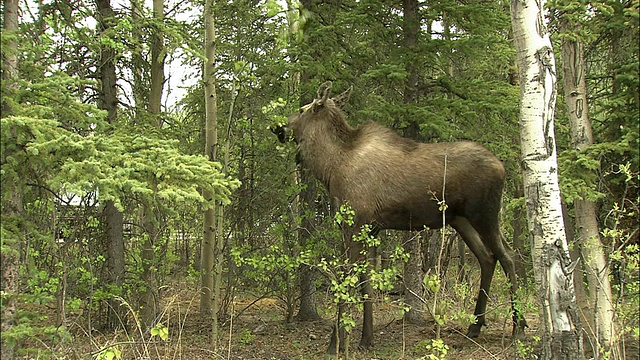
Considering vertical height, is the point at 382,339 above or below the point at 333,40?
below

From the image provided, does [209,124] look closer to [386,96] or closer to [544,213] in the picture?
[386,96]

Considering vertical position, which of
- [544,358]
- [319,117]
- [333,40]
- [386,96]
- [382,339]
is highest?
[333,40]

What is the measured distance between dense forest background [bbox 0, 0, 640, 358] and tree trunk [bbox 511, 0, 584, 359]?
470mm

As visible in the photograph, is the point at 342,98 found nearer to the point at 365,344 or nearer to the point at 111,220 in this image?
the point at 365,344

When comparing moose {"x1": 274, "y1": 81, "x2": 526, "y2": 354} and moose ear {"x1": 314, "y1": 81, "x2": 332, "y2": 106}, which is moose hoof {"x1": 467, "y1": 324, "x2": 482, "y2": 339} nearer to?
moose {"x1": 274, "y1": 81, "x2": 526, "y2": 354}

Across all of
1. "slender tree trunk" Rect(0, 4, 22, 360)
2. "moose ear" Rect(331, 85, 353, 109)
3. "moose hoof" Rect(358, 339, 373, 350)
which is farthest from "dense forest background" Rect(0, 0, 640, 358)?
"moose hoof" Rect(358, 339, 373, 350)

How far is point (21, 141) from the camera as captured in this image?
4227 mm

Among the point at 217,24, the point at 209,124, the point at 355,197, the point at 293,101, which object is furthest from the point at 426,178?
the point at 217,24

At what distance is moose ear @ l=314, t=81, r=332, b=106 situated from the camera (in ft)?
23.8

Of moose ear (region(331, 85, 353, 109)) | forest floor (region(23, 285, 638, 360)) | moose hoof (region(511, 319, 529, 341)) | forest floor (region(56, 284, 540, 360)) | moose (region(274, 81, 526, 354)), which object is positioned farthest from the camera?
moose ear (region(331, 85, 353, 109))

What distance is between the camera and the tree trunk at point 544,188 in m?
5.30

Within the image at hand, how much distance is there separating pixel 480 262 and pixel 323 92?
307 cm

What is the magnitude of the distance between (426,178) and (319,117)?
5.46ft

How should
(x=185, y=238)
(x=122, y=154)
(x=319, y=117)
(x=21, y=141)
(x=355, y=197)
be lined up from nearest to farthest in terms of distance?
(x=21, y=141) → (x=122, y=154) → (x=355, y=197) → (x=319, y=117) → (x=185, y=238)
